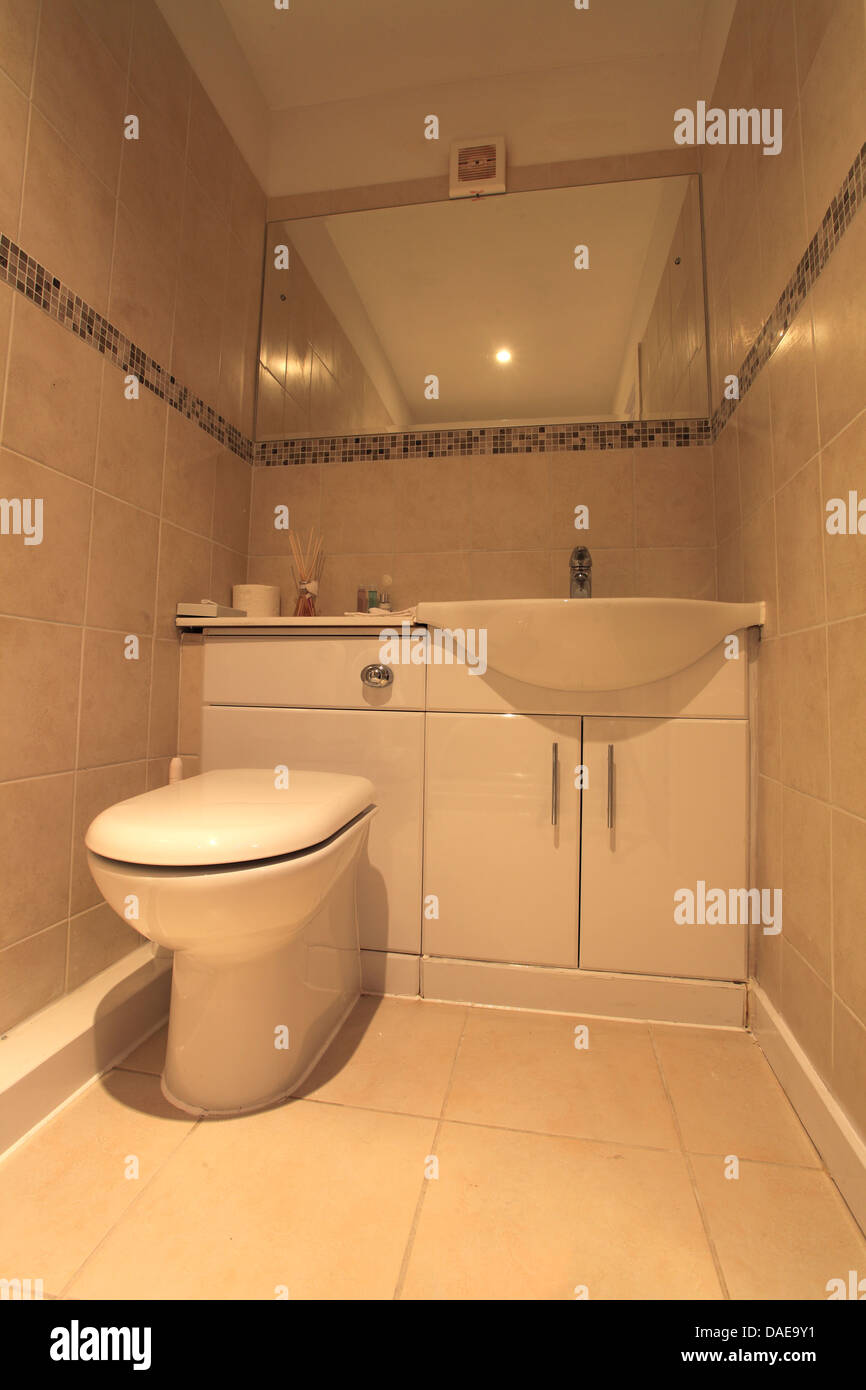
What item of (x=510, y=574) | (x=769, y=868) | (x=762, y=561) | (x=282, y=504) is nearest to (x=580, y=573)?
(x=510, y=574)

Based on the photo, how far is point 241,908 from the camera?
74cm

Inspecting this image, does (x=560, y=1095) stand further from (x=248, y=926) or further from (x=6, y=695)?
(x=6, y=695)

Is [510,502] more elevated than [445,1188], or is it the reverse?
[510,502]

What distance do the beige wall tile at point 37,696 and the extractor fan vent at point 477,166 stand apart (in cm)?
171

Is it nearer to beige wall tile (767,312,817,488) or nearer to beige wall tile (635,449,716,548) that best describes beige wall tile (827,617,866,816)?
beige wall tile (767,312,817,488)

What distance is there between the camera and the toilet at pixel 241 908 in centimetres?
72

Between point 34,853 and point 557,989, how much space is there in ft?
3.36

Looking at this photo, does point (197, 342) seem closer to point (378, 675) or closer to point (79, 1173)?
point (378, 675)

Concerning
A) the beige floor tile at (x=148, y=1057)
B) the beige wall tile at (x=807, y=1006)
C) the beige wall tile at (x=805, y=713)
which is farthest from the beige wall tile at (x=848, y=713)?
the beige floor tile at (x=148, y=1057)

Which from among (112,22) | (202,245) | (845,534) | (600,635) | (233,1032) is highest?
(112,22)

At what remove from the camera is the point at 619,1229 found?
678 mm

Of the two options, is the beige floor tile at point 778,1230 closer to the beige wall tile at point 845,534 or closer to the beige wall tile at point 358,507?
the beige wall tile at point 845,534

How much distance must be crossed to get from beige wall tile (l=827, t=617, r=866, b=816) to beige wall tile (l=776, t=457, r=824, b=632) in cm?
9
